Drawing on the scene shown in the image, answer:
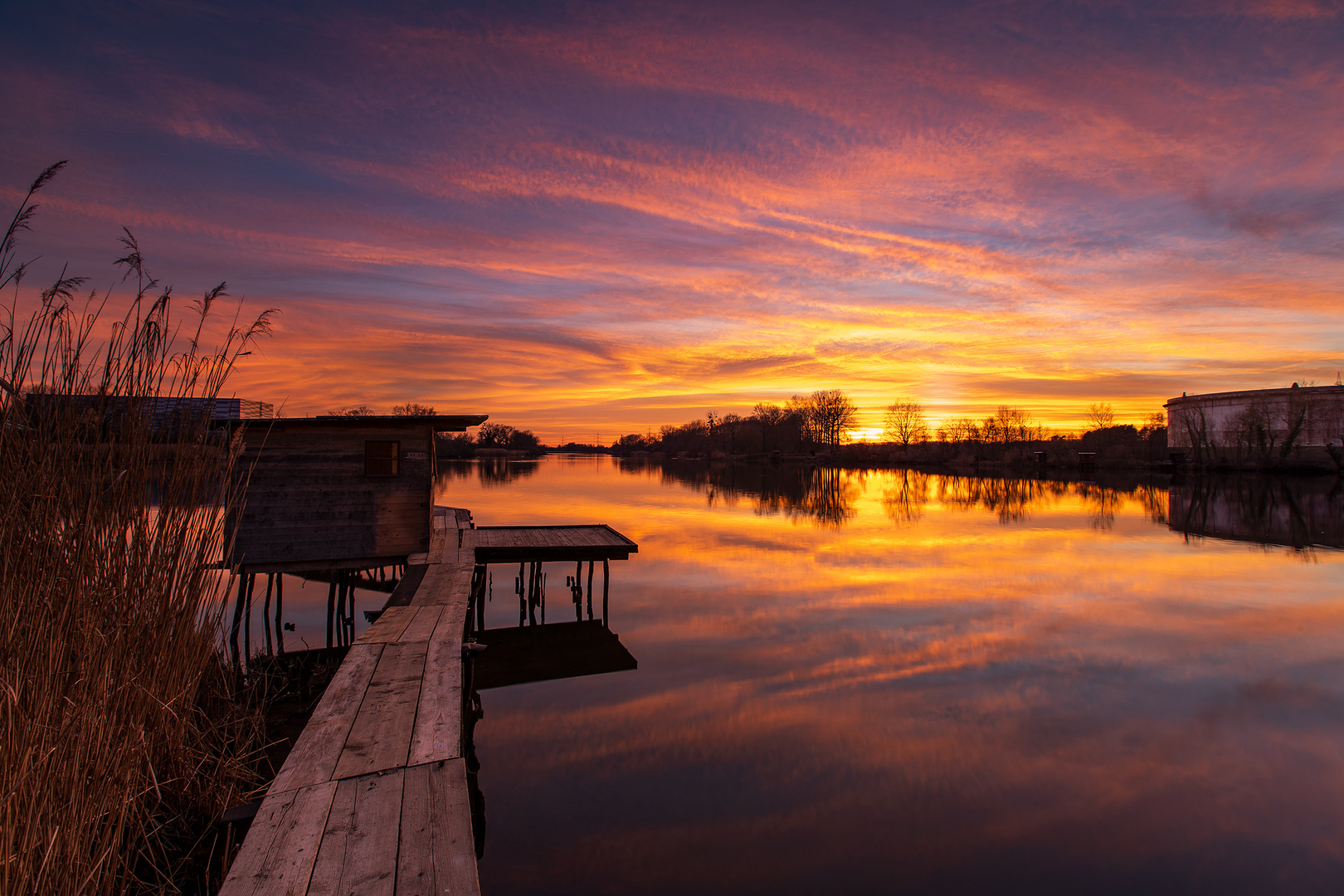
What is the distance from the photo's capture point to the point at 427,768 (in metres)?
4.41

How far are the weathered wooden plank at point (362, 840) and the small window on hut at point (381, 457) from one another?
973cm

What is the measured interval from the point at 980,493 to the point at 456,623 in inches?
1880

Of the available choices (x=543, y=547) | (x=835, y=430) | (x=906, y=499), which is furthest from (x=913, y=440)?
(x=543, y=547)

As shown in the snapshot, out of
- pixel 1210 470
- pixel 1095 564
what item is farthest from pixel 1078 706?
pixel 1210 470

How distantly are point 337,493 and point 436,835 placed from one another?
10.6m

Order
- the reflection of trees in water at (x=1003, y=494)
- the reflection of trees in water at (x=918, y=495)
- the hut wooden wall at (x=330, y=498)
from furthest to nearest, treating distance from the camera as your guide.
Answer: the reflection of trees in water at (x=1003, y=494) → the reflection of trees in water at (x=918, y=495) → the hut wooden wall at (x=330, y=498)

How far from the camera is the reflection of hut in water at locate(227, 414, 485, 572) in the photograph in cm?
1220

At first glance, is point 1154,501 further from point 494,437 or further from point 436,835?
point 494,437

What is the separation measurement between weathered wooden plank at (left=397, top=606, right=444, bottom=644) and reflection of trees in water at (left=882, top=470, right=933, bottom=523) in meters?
27.9

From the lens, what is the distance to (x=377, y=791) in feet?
13.4

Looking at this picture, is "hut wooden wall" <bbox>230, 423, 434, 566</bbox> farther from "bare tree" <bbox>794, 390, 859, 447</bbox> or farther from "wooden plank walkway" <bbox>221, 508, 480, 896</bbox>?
"bare tree" <bbox>794, 390, 859, 447</bbox>

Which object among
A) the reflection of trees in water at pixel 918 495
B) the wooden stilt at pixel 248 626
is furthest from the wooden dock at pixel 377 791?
the reflection of trees in water at pixel 918 495

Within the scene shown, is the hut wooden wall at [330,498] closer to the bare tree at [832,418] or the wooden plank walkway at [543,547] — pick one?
the wooden plank walkway at [543,547]

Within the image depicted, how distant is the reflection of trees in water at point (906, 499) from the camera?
34750mm
